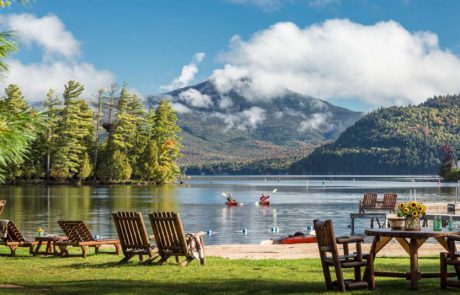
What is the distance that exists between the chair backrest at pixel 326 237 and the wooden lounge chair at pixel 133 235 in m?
4.75

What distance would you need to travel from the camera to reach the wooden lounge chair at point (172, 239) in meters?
13.9

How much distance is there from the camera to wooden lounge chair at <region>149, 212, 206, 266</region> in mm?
13875

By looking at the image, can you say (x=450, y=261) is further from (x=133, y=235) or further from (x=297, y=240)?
(x=297, y=240)

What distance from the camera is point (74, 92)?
321ft

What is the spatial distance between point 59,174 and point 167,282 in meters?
89.5

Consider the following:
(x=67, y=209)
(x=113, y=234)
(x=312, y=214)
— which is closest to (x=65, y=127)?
(x=67, y=209)

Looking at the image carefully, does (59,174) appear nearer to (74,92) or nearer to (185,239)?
(74,92)

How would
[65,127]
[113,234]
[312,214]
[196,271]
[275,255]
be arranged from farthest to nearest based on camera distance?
1. [65,127]
2. [312,214]
3. [113,234]
4. [275,255]
5. [196,271]

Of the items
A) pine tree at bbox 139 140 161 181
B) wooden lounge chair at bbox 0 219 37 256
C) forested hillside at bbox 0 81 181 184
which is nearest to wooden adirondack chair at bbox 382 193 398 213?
wooden lounge chair at bbox 0 219 37 256

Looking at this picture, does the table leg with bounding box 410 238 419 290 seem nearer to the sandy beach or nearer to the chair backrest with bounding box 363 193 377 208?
the sandy beach

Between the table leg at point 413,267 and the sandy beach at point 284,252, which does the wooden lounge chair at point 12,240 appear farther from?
the table leg at point 413,267

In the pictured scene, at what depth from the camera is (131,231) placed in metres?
14.7

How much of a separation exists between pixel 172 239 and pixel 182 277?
5.99 ft

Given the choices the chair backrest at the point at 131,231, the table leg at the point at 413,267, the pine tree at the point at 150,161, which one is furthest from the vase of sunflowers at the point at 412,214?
the pine tree at the point at 150,161
